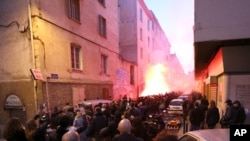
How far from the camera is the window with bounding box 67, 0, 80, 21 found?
13.9 metres

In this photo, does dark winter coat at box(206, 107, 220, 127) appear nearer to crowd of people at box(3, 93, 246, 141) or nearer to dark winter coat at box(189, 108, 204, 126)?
crowd of people at box(3, 93, 246, 141)

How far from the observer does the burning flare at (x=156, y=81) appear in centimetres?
3716

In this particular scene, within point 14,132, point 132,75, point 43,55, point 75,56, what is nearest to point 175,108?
point 75,56

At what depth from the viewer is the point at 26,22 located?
10867 millimetres

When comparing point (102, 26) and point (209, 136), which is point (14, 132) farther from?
point (102, 26)

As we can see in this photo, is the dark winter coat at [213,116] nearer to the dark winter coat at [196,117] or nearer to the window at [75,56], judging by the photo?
the dark winter coat at [196,117]

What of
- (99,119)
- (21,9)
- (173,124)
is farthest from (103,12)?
(99,119)

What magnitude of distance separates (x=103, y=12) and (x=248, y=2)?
→ 1337 cm

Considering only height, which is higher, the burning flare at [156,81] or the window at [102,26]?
the window at [102,26]

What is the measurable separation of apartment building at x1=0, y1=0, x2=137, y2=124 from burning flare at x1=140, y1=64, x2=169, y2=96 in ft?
66.6

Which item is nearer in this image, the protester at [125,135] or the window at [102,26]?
the protester at [125,135]

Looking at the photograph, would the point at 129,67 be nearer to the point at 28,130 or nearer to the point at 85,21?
the point at 85,21

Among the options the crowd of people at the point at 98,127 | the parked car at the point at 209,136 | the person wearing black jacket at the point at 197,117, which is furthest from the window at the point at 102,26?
the parked car at the point at 209,136

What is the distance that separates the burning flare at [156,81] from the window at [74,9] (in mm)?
21151
